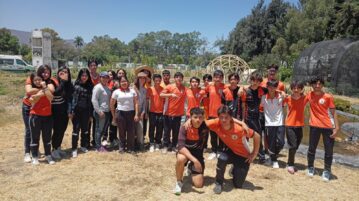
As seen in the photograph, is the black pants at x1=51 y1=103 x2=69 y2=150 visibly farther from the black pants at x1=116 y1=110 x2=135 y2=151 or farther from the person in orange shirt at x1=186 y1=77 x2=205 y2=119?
the person in orange shirt at x1=186 y1=77 x2=205 y2=119

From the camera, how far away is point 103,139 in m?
6.96

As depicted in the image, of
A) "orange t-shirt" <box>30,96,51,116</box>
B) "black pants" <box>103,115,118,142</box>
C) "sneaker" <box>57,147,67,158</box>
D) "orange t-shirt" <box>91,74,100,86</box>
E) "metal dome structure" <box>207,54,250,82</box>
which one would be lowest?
"sneaker" <box>57,147,67,158</box>

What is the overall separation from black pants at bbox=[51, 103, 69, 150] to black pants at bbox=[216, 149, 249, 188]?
3.05 meters

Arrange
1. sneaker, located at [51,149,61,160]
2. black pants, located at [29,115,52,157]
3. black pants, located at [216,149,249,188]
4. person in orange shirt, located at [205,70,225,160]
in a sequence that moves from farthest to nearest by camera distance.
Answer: sneaker, located at [51,149,61,160], person in orange shirt, located at [205,70,225,160], black pants, located at [29,115,52,157], black pants, located at [216,149,249,188]

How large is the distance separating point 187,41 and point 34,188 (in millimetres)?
98767

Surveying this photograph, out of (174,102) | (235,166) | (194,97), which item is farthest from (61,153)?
(235,166)

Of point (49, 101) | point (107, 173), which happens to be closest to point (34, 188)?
point (107, 173)

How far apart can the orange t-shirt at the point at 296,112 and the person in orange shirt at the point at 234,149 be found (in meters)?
1.25

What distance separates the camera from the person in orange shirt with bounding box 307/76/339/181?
210 inches

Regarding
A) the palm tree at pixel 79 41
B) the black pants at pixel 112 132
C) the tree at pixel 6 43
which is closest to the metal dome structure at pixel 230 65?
the black pants at pixel 112 132

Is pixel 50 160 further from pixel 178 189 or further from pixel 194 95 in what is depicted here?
pixel 194 95

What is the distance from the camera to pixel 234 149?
4852 mm

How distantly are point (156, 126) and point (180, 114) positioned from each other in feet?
1.92

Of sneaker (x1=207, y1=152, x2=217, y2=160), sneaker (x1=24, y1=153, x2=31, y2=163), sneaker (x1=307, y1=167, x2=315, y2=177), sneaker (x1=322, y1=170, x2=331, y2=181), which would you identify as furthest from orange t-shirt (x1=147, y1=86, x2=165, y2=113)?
sneaker (x1=322, y1=170, x2=331, y2=181)
